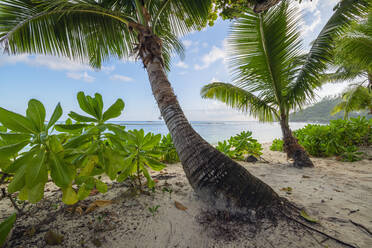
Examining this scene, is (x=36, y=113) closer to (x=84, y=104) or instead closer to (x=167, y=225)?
(x=84, y=104)

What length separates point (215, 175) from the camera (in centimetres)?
105

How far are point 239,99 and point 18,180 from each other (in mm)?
3487

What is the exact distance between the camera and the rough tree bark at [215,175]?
98 centimetres

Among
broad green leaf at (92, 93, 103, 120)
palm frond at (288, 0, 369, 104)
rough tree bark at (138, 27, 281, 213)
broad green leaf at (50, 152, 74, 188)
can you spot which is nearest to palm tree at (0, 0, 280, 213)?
rough tree bark at (138, 27, 281, 213)

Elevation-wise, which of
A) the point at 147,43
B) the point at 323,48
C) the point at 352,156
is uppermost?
the point at 323,48

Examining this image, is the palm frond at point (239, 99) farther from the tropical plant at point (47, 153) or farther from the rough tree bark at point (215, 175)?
the tropical plant at point (47, 153)

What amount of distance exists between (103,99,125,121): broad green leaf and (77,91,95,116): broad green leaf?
0.26ft

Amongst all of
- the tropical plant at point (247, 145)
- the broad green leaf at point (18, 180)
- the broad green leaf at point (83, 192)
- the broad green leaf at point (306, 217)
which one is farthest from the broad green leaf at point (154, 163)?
the tropical plant at point (247, 145)

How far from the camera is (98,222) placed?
2.86ft

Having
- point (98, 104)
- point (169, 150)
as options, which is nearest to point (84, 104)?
point (98, 104)

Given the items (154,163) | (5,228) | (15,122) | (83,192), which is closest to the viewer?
(5,228)

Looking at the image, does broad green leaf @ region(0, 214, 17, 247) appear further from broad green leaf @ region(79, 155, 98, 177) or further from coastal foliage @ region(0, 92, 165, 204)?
broad green leaf @ region(79, 155, 98, 177)

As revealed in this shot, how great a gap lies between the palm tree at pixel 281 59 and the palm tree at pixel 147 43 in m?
1.09

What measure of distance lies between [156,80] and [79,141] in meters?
0.97
